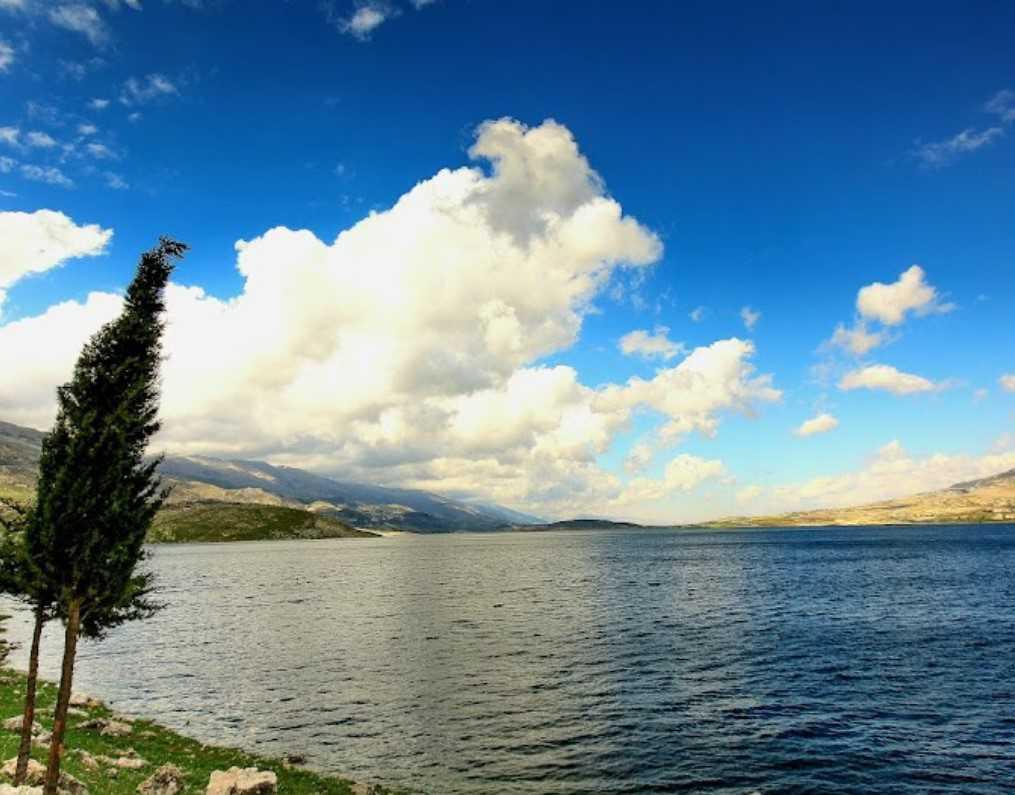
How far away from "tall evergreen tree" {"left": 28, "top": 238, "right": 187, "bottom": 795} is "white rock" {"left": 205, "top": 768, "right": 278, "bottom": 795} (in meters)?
9.02

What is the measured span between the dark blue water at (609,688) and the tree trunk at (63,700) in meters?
20.3

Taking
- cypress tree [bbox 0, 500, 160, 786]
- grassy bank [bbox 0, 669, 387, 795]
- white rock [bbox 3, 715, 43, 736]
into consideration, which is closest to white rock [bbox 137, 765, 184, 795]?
grassy bank [bbox 0, 669, 387, 795]

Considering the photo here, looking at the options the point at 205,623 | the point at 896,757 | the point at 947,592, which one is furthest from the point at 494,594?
the point at 896,757

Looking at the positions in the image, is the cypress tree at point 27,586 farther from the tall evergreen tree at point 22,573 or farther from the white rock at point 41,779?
the white rock at point 41,779

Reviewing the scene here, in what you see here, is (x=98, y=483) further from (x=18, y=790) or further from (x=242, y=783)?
(x=242, y=783)

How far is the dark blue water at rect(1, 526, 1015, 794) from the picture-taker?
40562 millimetres

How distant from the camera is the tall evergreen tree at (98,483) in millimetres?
25516

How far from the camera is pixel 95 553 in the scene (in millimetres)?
26078

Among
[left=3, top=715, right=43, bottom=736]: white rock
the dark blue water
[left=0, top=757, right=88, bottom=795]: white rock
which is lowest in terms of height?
the dark blue water

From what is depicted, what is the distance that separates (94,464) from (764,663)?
6316 cm

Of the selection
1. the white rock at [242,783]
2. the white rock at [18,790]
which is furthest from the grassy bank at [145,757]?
the white rock at [18,790]

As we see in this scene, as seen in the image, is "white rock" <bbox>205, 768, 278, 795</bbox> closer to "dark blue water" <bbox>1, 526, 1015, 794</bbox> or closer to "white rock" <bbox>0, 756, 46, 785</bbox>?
"white rock" <bbox>0, 756, 46, 785</bbox>

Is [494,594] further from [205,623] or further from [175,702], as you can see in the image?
[175,702]

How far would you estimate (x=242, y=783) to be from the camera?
32781 mm
